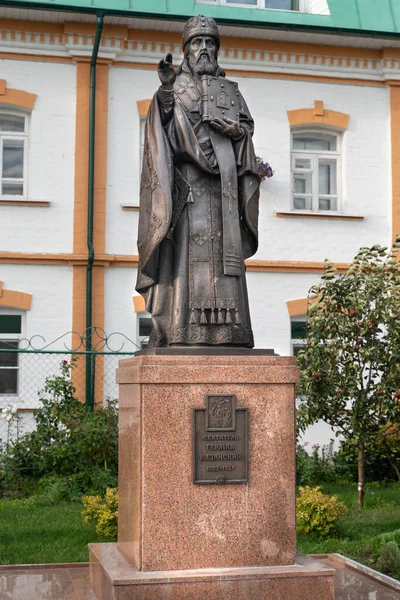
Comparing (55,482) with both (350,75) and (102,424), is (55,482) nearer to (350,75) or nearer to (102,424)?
(102,424)

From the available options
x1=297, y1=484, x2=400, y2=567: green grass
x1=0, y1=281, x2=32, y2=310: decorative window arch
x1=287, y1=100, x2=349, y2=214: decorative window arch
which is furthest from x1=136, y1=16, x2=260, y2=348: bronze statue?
x1=287, y1=100, x2=349, y2=214: decorative window arch

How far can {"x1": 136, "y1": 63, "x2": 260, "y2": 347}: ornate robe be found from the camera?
626 centimetres

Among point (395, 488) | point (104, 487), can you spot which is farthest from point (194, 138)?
point (395, 488)

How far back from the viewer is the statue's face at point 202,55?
656 centimetres

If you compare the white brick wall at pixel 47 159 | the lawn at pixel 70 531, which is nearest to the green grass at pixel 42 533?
the lawn at pixel 70 531

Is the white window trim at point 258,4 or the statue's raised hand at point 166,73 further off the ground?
the white window trim at point 258,4

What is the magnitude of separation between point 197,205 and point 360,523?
453cm

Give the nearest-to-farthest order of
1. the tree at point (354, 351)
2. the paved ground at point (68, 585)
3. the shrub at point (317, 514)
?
the paved ground at point (68, 585) → the shrub at point (317, 514) → the tree at point (354, 351)

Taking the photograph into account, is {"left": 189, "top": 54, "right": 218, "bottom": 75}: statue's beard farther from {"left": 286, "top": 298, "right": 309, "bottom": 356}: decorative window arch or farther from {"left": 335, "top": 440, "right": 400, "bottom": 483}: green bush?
{"left": 286, "top": 298, "right": 309, "bottom": 356}: decorative window arch

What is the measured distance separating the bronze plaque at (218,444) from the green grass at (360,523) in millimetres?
2554

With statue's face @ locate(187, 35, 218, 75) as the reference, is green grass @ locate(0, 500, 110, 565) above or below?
below

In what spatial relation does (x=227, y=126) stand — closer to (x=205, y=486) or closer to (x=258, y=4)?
(x=205, y=486)

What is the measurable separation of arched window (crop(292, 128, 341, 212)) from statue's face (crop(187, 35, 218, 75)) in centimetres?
901

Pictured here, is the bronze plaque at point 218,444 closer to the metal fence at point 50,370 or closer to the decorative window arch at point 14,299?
the metal fence at point 50,370
